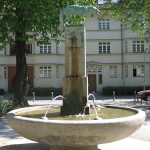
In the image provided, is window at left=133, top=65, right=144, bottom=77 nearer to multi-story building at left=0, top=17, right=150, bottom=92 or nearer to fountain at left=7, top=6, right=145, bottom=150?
multi-story building at left=0, top=17, right=150, bottom=92

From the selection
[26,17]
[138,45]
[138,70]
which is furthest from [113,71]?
[26,17]

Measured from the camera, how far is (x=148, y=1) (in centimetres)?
2473

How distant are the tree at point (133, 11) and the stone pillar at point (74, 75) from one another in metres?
15.5

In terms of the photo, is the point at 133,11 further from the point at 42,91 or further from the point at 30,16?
the point at 42,91

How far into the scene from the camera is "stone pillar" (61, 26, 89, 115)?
10.4 m

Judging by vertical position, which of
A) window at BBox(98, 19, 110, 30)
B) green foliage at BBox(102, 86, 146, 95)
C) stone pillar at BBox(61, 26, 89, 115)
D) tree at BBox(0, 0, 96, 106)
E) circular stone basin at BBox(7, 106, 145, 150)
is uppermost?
window at BBox(98, 19, 110, 30)

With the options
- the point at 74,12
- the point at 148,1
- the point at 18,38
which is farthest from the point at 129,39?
the point at 74,12

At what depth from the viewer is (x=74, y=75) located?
34.7 feet

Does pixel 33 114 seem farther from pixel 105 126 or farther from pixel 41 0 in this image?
pixel 41 0

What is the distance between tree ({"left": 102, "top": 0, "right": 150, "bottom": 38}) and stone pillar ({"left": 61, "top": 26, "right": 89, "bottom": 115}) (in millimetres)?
15469

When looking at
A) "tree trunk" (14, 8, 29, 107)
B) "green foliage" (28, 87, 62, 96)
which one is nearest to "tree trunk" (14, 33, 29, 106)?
"tree trunk" (14, 8, 29, 107)

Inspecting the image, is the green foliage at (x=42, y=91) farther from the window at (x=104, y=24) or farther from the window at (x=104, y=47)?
the window at (x=104, y=24)

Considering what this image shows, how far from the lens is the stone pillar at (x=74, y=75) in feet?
34.2

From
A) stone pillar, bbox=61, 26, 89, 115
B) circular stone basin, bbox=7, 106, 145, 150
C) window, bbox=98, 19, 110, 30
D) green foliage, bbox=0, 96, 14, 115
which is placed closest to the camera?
circular stone basin, bbox=7, 106, 145, 150
